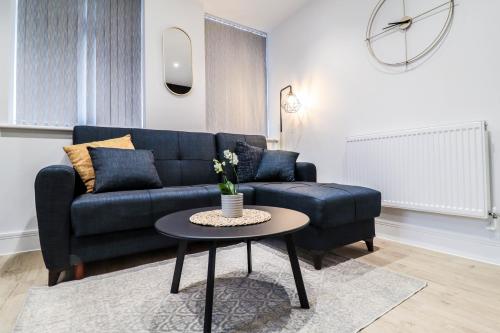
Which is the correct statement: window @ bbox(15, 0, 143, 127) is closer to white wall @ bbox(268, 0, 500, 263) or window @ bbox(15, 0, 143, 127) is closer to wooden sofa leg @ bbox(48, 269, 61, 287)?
wooden sofa leg @ bbox(48, 269, 61, 287)

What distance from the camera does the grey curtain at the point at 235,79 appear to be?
10.3 ft

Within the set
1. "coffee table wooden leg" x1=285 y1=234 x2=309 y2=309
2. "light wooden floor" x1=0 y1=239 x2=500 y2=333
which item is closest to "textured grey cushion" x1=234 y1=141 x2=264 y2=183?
"light wooden floor" x1=0 y1=239 x2=500 y2=333

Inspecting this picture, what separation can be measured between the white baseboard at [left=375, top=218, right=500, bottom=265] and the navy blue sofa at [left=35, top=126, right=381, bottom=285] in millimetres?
439

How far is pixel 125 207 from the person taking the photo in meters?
1.50

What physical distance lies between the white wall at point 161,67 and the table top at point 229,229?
1.71 meters

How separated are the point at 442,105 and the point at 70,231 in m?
2.55

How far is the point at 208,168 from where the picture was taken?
2455 millimetres

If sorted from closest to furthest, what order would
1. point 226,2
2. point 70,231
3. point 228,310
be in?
point 228,310, point 70,231, point 226,2

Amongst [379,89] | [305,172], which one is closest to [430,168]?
[379,89]

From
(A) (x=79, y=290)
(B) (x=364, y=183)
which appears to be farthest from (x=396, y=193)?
(A) (x=79, y=290)

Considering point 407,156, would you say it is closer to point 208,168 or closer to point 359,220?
point 359,220

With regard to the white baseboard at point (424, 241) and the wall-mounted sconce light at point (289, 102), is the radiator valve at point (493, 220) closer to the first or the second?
the white baseboard at point (424, 241)

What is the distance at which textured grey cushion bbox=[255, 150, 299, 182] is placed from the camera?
2.41 m

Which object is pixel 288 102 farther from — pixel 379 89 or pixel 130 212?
pixel 130 212
